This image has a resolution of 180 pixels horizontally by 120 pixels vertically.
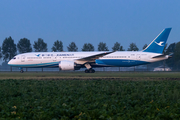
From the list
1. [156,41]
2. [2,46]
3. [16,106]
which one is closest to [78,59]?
[156,41]

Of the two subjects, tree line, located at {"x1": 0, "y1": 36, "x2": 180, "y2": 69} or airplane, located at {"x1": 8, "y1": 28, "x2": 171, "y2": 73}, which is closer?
airplane, located at {"x1": 8, "y1": 28, "x2": 171, "y2": 73}

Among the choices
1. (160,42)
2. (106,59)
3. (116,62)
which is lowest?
(116,62)

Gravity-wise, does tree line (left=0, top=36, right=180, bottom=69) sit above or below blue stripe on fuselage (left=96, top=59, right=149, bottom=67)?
above

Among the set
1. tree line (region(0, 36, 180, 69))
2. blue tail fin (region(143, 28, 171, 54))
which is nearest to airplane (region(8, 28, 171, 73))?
blue tail fin (region(143, 28, 171, 54))

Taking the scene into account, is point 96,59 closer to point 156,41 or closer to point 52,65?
point 52,65

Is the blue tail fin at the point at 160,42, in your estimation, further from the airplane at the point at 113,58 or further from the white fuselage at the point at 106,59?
the white fuselage at the point at 106,59

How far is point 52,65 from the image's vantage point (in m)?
29.9

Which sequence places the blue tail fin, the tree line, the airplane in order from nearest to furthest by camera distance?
the airplane → the blue tail fin → the tree line

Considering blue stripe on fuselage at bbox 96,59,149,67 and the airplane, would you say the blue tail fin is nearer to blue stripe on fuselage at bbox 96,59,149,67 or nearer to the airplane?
the airplane

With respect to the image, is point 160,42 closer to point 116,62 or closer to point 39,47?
point 116,62

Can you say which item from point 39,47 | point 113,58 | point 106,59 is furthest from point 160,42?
point 39,47

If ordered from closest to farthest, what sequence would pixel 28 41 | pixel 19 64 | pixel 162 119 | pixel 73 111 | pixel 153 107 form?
pixel 162 119
pixel 73 111
pixel 153 107
pixel 19 64
pixel 28 41

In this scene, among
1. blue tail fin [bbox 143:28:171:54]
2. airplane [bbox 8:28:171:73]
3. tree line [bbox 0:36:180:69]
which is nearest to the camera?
airplane [bbox 8:28:171:73]

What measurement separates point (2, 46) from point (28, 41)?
804cm
